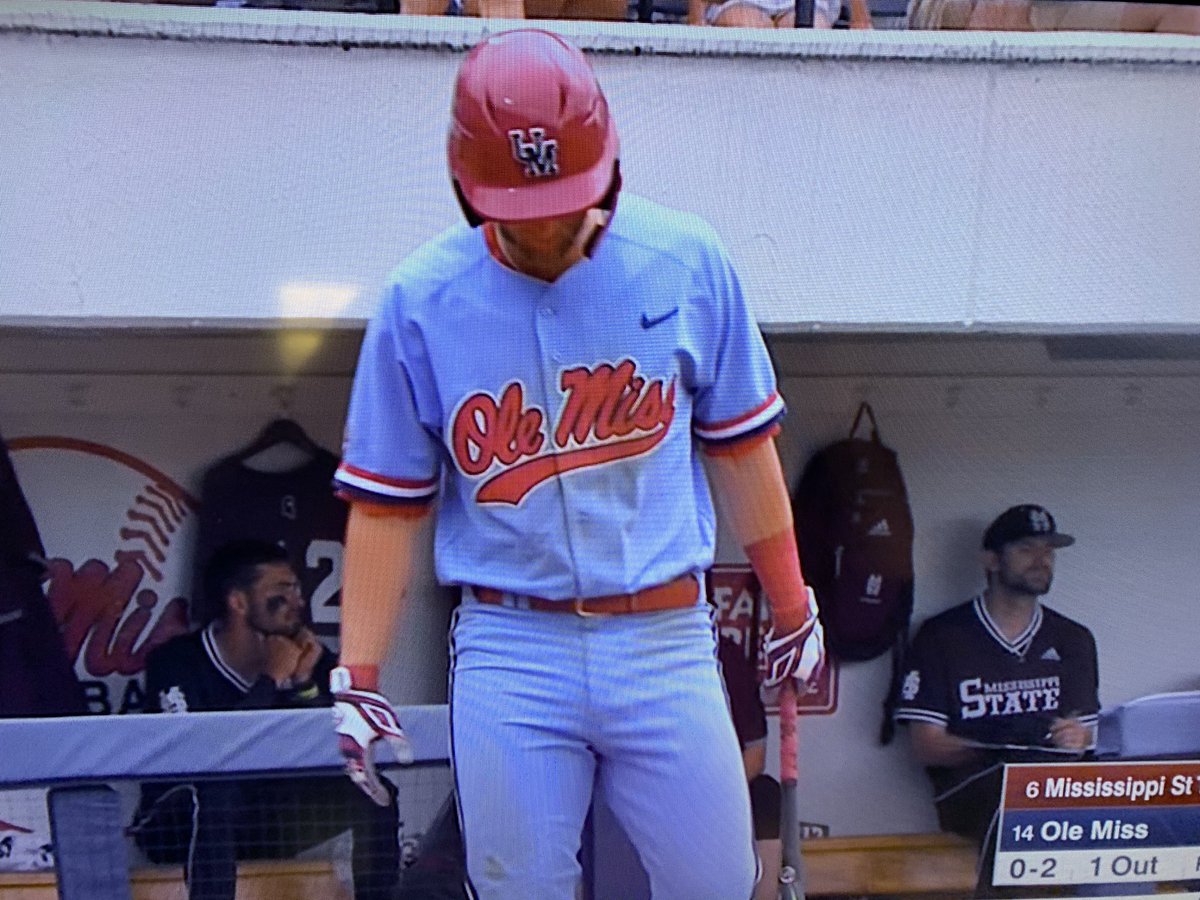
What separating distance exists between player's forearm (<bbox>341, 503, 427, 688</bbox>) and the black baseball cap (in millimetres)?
2397

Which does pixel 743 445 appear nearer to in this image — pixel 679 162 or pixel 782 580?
pixel 782 580

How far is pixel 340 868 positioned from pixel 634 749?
2.97 ft

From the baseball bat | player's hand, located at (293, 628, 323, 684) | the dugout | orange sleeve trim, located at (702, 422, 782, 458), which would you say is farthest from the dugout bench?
orange sleeve trim, located at (702, 422, 782, 458)

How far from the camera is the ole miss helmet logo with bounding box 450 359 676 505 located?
6.23ft

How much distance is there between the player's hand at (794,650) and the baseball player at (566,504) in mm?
175

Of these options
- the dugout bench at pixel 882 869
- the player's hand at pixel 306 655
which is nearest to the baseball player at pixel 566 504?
the dugout bench at pixel 882 869

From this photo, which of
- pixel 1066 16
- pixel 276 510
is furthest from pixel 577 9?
pixel 276 510

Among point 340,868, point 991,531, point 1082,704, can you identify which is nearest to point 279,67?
point 340,868

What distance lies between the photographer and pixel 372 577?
1987 millimetres

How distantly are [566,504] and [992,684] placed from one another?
2.33m

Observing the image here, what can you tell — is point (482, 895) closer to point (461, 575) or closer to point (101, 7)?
point (461, 575)

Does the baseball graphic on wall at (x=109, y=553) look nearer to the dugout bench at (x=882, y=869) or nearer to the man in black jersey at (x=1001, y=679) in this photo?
the dugout bench at (x=882, y=869)

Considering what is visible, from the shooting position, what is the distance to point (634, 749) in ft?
6.28

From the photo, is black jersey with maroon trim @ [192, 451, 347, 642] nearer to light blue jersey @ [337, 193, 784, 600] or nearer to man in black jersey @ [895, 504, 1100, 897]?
man in black jersey @ [895, 504, 1100, 897]
